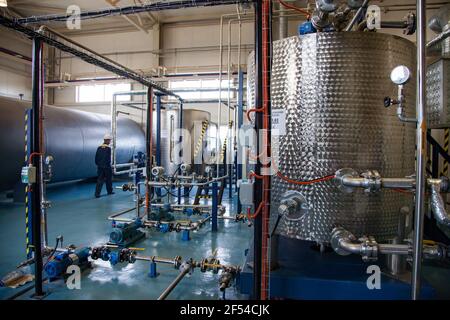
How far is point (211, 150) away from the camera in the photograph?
895 cm

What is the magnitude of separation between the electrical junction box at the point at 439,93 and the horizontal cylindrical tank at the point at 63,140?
25.2 ft

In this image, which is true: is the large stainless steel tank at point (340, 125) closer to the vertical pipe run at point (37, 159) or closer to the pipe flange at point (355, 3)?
the pipe flange at point (355, 3)

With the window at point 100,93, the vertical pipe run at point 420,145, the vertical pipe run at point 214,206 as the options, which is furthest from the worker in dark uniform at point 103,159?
the vertical pipe run at point 420,145

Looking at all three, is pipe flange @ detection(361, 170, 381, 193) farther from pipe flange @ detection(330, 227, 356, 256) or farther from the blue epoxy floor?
the blue epoxy floor

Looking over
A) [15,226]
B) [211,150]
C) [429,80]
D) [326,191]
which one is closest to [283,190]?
[326,191]

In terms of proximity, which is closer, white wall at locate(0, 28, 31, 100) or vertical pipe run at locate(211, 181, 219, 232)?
vertical pipe run at locate(211, 181, 219, 232)

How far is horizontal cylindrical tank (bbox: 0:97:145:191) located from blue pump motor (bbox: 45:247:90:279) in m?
4.08

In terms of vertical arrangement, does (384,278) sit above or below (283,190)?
below

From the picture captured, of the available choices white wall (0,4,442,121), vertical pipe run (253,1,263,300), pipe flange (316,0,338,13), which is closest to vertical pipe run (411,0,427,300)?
pipe flange (316,0,338,13)

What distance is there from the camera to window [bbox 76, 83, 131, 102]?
12.6 meters

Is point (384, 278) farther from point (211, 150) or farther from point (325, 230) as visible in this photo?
point (211, 150)

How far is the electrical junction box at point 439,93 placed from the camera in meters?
3.86

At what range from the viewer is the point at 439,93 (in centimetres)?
396

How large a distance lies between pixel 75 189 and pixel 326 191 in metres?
8.68
